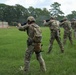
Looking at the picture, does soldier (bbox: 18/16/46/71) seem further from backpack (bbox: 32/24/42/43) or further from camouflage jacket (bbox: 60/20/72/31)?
camouflage jacket (bbox: 60/20/72/31)

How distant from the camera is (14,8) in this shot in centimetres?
12862

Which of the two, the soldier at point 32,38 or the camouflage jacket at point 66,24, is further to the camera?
the camouflage jacket at point 66,24

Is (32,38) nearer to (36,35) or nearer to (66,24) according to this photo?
(36,35)

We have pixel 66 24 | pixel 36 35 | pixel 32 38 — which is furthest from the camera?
pixel 66 24

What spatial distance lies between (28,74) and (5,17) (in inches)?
4724

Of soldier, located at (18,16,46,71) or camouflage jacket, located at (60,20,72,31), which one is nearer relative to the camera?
soldier, located at (18,16,46,71)

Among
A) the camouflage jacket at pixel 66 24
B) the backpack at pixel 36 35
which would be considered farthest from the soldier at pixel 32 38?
the camouflage jacket at pixel 66 24

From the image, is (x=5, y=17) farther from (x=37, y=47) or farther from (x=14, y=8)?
(x=37, y=47)

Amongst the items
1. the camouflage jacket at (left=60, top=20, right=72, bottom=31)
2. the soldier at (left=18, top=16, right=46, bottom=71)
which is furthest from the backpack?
the camouflage jacket at (left=60, top=20, right=72, bottom=31)

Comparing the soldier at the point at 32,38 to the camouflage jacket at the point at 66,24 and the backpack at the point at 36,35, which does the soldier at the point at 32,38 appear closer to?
the backpack at the point at 36,35

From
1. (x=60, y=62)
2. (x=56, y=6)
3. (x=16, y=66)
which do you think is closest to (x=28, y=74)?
(x=16, y=66)

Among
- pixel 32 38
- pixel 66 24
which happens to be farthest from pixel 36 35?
pixel 66 24

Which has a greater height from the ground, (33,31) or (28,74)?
(33,31)

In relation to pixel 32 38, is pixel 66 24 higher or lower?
higher
